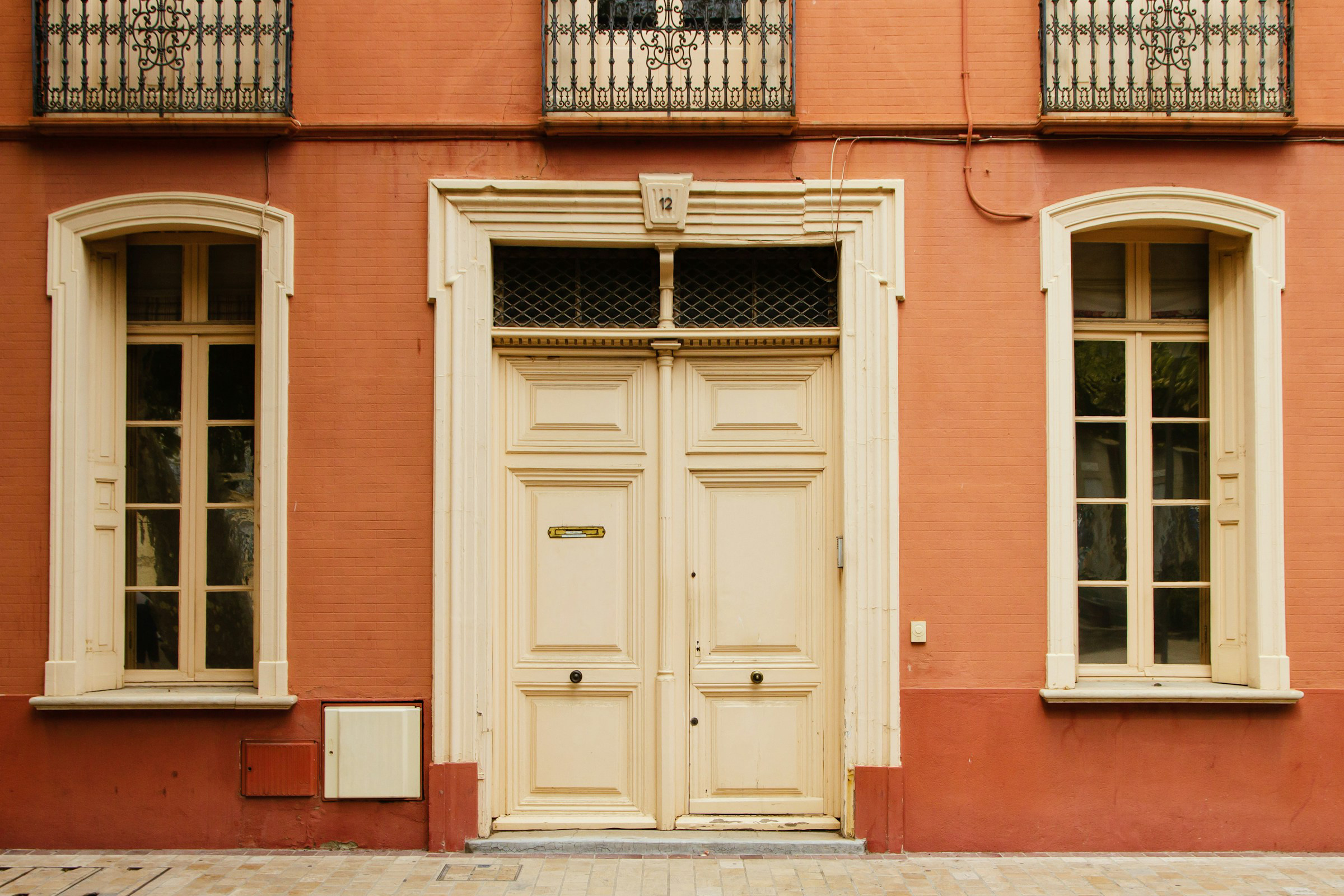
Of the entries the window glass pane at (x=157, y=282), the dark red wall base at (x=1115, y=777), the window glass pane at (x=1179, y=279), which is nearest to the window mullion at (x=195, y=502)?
the window glass pane at (x=157, y=282)

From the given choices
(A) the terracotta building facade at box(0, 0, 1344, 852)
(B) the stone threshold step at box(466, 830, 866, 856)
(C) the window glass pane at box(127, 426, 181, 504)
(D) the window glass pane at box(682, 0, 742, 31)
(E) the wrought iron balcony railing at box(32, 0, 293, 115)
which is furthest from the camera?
(C) the window glass pane at box(127, 426, 181, 504)

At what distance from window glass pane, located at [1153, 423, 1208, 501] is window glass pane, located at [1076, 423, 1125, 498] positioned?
8.6 inches

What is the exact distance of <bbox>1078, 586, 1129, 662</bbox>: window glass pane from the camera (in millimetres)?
6059

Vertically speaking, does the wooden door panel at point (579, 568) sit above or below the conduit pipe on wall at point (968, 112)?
below

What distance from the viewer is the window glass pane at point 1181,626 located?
6.08 metres

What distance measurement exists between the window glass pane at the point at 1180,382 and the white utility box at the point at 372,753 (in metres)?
4.82

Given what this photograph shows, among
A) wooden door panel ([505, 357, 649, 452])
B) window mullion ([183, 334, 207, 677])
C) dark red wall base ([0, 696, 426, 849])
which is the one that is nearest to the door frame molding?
wooden door panel ([505, 357, 649, 452])

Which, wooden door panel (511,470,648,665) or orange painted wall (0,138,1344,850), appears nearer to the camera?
orange painted wall (0,138,1344,850)

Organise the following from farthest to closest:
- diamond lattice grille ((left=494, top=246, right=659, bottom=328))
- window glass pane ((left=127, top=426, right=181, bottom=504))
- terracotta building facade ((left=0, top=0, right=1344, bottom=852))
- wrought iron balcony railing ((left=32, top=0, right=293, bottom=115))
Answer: window glass pane ((left=127, top=426, right=181, bottom=504)), diamond lattice grille ((left=494, top=246, right=659, bottom=328)), wrought iron balcony railing ((left=32, top=0, right=293, bottom=115)), terracotta building facade ((left=0, top=0, right=1344, bottom=852))

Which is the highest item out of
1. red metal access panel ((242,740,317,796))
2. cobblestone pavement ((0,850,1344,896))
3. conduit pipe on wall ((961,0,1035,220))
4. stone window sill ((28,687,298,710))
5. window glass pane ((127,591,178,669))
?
conduit pipe on wall ((961,0,1035,220))

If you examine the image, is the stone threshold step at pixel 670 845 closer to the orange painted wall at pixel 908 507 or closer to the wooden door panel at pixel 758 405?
the orange painted wall at pixel 908 507

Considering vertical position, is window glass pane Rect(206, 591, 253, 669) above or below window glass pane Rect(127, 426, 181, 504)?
below

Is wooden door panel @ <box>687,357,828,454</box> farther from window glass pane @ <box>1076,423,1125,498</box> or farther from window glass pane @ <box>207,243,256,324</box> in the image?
window glass pane @ <box>207,243,256,324</box>

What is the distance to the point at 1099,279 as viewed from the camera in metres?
6.24
